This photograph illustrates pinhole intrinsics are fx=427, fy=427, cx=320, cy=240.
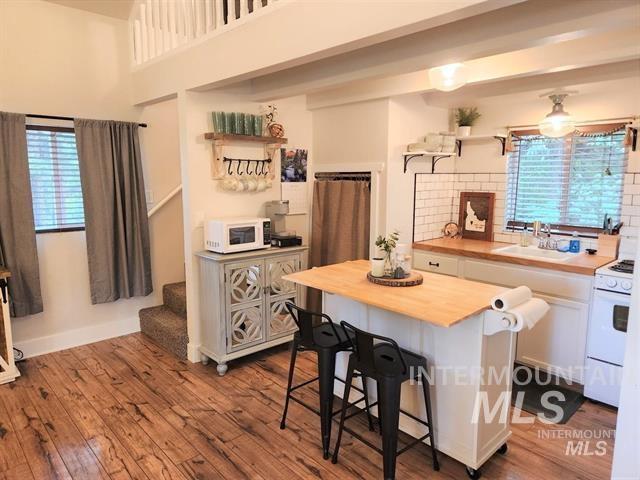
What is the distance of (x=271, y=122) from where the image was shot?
3781 millimetres

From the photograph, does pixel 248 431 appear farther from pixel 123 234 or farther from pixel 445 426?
pixel 123 234

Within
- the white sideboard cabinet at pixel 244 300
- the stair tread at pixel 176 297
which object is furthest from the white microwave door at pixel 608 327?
the stair tread at pixel 176 297

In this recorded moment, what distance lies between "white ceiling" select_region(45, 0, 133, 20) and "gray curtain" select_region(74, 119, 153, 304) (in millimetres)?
951

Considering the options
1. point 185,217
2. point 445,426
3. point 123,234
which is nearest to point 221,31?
point 185,217

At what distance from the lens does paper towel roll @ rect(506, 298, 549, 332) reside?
6.23ft

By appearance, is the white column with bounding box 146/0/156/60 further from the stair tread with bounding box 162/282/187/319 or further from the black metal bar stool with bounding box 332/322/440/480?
the black metal bar stool with bounding box 332/322/440/480

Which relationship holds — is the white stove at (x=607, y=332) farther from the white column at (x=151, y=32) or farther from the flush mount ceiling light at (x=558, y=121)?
the white column at (x=151, y=32)

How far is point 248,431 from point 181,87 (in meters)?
2.53

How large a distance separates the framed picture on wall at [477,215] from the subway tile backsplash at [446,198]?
45 mm

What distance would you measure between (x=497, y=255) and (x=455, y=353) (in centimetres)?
143

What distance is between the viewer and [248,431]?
8.54ft

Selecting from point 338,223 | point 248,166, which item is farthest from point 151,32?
point 338,223

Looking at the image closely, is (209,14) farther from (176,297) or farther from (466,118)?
(176,297)

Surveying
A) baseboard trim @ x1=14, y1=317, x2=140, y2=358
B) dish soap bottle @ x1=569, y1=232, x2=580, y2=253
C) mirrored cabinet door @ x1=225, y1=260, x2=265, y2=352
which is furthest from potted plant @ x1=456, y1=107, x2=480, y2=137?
baseboard trim @ x1=14, y1=317, x2=140, y2=358
